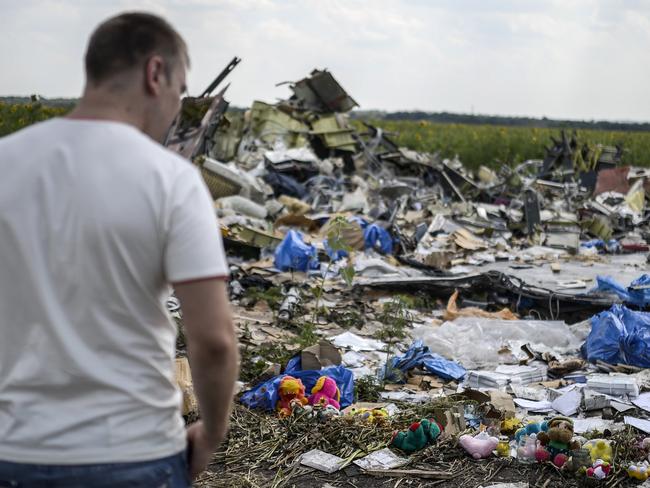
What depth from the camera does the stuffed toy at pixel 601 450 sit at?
15.3 ft

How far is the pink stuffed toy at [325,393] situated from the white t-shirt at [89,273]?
4.18 m

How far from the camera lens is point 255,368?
21.6 feet

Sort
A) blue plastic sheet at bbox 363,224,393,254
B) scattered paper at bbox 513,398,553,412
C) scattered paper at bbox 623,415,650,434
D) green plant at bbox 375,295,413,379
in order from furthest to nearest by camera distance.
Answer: blue plastic sheet at bbox 363,224,393,254 → green plant at bbox 375,295,413,379 → scattered paper at bbox 513,398,553,412 → scattered paper at bbox 623,415,650,434

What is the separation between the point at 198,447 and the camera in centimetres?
175

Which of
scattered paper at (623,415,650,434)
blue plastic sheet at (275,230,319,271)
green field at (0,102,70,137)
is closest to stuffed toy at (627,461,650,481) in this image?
scattered paper at (623,415,650,434)

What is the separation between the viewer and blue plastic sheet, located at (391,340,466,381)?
6.93m

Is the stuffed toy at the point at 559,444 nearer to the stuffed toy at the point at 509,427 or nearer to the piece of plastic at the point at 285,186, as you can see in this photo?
the stuffed toy at the point at 509,427

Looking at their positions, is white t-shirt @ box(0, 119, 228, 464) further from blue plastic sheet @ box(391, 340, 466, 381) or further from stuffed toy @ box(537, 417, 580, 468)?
blue plastic sheet @ box(391, 340, 466, 381)

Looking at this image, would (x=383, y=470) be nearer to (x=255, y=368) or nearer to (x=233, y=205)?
(x=255, y=368)

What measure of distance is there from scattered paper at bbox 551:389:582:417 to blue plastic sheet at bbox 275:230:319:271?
5486mm

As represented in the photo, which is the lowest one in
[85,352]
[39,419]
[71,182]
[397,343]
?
[397,343]

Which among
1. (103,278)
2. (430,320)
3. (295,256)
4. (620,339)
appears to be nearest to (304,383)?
(620,339)

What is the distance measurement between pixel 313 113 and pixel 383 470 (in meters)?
17.3

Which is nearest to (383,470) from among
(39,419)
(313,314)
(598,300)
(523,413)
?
(523,413)
